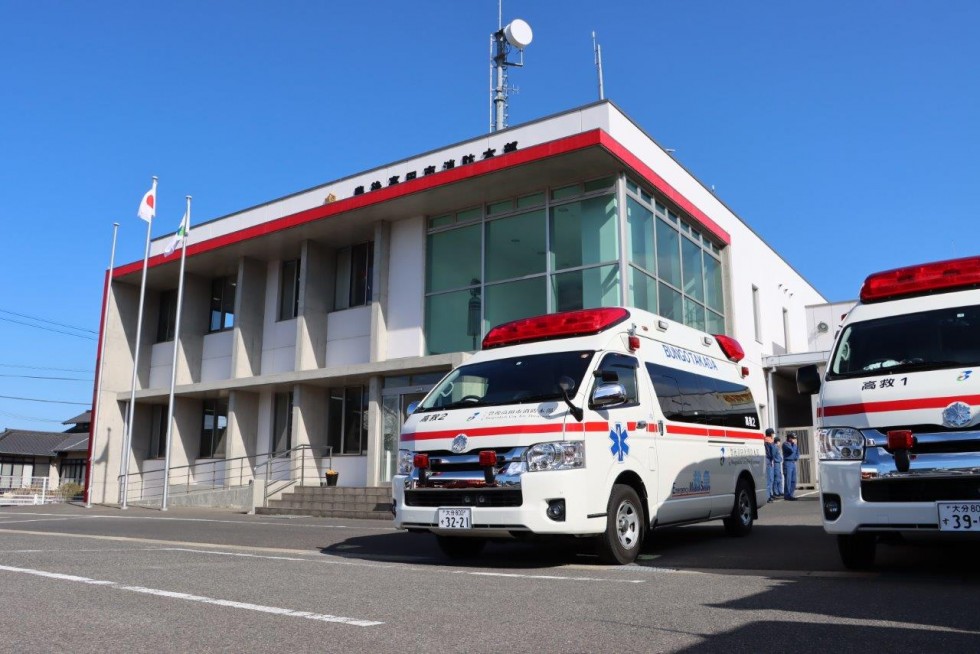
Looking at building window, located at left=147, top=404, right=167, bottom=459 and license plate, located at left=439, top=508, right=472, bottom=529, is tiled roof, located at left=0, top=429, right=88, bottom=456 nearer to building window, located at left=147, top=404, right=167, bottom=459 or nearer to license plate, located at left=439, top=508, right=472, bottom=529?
building window, located at left=147, top=404, right=167, bottom=459

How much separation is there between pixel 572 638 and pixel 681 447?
5037mm

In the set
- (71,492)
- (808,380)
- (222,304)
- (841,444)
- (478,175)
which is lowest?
(71,492)

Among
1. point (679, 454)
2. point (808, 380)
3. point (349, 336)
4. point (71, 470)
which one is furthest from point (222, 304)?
point (71, 470)

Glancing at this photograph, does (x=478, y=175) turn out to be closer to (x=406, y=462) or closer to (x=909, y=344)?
(x=406, y=462)

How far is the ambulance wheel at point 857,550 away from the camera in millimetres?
6664

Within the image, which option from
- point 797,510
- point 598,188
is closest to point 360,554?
Answer: point 797,510

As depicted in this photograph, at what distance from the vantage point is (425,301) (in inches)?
805

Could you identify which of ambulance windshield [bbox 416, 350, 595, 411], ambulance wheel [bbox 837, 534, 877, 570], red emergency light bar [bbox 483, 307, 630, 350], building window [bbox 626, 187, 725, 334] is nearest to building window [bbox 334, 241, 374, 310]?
building window [bbox 626, 187, 725, 334]

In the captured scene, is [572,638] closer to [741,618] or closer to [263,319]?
[741,618]

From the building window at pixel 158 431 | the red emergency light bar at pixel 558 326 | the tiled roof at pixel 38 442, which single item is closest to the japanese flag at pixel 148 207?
the building window at pixel 158 431

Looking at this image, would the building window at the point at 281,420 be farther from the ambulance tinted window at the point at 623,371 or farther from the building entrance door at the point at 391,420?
the ambulance tinted window at the point at 623,371

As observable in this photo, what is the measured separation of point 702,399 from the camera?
984 cm

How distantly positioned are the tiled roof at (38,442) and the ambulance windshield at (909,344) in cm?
5352

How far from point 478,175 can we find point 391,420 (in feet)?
21.0
